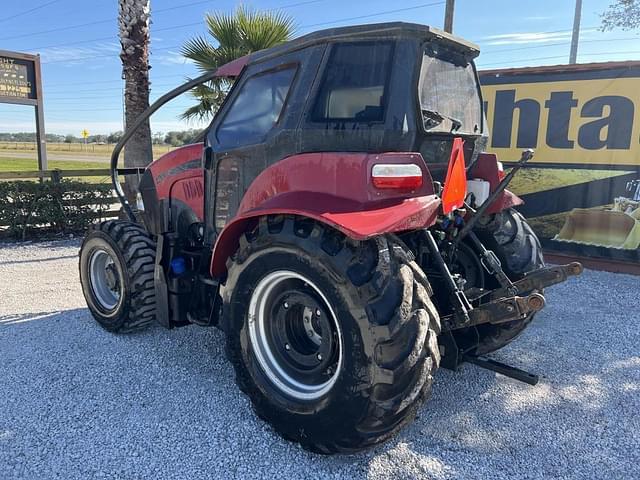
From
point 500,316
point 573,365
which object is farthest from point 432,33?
point 573,365

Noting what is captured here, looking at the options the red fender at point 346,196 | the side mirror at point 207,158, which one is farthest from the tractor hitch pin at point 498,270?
the side mirror at point 207,158

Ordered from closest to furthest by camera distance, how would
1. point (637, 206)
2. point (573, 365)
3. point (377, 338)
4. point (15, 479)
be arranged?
point (377, 338), point (15, 479), point (573, 365), point (637, 206)

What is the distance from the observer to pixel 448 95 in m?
3.08

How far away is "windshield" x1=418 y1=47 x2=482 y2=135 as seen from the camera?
2773 mm

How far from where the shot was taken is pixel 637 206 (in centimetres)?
670

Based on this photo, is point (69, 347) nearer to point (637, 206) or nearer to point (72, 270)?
point (72, 270)

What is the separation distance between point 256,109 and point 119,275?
1.92 m

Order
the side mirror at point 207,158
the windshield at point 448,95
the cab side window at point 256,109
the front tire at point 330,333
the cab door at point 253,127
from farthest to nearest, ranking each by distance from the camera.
Result: the side mirror at point 207,158 → the cab side window at point 256,109 → the cab door at point 253,127 → the windshield at point 448,95 → the front tire at point 330,333

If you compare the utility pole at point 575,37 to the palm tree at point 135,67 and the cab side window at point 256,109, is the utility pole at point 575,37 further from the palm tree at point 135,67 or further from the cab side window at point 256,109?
the cab side window at point 256,109

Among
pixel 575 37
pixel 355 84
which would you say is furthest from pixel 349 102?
pixel 575 37

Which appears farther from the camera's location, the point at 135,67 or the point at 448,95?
the point at 135,67

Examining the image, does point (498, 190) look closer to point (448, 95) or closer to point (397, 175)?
point (448, 95)

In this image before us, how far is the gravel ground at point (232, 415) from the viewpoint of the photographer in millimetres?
2566

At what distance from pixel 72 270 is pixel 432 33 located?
237 inches
